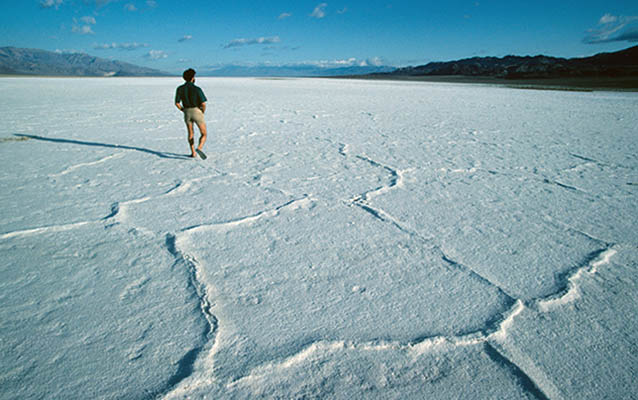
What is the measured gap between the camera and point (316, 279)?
176cm

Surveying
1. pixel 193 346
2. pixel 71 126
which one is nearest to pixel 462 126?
pixel 193 346

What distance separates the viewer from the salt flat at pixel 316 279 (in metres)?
1.22

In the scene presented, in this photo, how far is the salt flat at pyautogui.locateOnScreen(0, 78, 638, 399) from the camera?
47.9 inches

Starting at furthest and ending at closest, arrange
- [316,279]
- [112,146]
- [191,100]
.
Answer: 1. [112,146]
2. [191,100]
3. [316,279]

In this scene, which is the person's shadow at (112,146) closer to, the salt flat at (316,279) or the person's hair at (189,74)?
the salt flat at (316,279)

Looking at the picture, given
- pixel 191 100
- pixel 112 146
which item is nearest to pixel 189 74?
pixel 191 100

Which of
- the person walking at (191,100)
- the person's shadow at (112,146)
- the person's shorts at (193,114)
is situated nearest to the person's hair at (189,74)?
the person walking at (191,100)

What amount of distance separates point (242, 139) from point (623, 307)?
4661 mm

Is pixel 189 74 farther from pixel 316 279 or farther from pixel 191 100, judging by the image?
pixel 316 279

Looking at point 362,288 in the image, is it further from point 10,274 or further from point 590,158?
point 590,158

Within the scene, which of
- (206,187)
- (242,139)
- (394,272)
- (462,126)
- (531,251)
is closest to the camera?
(394,272)

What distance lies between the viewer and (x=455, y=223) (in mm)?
2408

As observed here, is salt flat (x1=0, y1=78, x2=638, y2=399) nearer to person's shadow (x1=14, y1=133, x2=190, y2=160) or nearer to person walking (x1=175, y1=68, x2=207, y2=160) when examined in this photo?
person's shadow (x1=14, y1=133, x2=190, y2=160)

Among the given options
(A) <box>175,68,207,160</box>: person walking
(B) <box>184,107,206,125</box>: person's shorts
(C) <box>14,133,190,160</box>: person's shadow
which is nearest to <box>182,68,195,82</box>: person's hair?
(A) <box>175,68,207,160</box>: person walking
